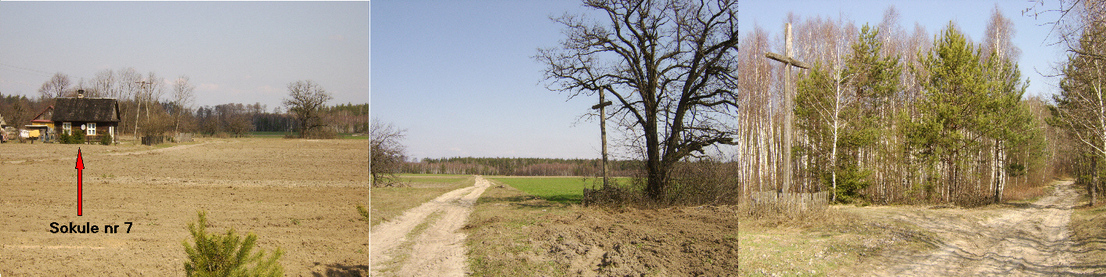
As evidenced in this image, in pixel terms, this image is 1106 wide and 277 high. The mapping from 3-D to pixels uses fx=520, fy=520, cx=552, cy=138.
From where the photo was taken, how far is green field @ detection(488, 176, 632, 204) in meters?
2.72

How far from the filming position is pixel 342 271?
8984mm

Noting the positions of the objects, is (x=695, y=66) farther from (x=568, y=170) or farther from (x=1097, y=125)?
(x=1097, y=125)

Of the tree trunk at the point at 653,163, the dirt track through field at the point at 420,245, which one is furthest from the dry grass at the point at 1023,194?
the dirt track through field at the point at 420,245

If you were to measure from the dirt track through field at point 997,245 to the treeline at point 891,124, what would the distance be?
2.44 metres

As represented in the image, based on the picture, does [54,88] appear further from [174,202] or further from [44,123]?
[174,202]

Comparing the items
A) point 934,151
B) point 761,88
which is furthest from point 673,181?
point 934,151

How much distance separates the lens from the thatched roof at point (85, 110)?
2875 centimetres

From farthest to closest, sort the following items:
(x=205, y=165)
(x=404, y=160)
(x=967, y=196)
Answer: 1. (x=205, y=165)
2. (x=967, y=196)
3. (x=404, y=160)

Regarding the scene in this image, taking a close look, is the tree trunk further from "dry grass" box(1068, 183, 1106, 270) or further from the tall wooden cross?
"dry grass" box(1068, 183, 1106, 270)

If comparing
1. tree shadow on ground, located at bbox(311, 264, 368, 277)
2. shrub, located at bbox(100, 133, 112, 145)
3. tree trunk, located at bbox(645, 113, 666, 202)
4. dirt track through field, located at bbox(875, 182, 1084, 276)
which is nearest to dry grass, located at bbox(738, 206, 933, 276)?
dirt track through field, located at bbox(875, 182, 1084, 276)

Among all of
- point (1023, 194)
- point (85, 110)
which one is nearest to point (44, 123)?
point (85, 110)

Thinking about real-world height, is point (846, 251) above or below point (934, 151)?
below

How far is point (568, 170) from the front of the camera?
8.70 ft

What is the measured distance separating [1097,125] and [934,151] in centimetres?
363
